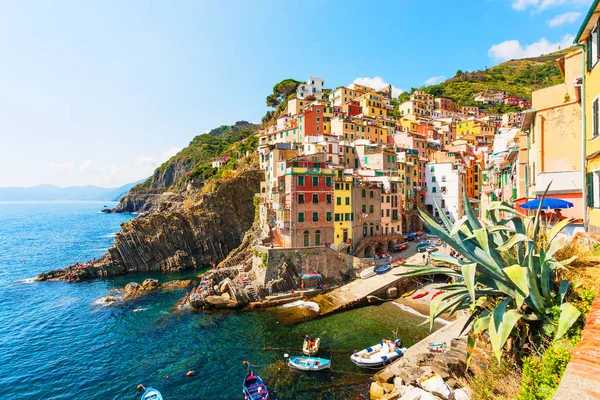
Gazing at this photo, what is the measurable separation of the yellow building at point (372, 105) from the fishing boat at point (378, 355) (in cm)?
7122

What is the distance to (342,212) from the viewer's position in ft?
140

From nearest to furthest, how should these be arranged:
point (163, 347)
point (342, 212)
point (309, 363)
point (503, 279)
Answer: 1. point (503, 279)
2. point (309, 363)
3. point (163, 347)
4. point (342, 212)

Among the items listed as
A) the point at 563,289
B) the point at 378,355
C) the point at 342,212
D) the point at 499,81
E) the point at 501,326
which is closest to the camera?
the point at 501,326

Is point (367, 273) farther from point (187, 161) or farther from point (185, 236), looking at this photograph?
point (187, 161)

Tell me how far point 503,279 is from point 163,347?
27.8 meters

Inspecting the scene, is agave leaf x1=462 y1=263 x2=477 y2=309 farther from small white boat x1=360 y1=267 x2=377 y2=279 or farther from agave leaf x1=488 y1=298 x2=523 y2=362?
small white boat x1=360 y1=267 x2=377 y2=279

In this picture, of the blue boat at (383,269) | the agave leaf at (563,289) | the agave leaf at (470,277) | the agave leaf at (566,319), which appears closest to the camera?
the agave leaf at (566,319)

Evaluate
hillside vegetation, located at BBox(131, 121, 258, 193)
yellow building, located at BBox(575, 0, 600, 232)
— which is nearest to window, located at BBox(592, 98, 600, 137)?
yellow building, located at BBox(575, 0, 600, 232)

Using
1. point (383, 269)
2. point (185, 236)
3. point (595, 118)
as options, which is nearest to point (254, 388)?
point (595, 118)

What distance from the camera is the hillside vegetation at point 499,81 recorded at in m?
130

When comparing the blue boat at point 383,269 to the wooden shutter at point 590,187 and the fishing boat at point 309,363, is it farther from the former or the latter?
the wooden shutter at point 590,187

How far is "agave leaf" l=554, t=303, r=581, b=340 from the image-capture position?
19.9 feet

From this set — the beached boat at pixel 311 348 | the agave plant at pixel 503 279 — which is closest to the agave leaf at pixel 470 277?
the agave plant at pixel 503 279

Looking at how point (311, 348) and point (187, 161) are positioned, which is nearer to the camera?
point (311, 348)
